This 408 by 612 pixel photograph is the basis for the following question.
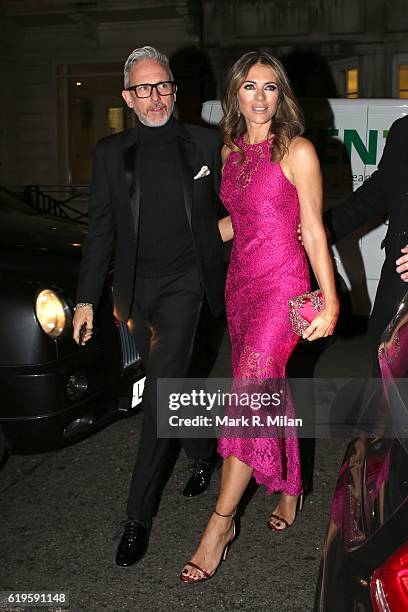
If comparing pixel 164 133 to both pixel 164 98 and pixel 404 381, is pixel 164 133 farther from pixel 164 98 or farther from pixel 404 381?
pixel 404 381

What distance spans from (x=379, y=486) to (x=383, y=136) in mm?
5092

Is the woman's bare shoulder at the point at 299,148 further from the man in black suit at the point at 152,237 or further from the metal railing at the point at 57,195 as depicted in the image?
the metal railing at the point at 57,195

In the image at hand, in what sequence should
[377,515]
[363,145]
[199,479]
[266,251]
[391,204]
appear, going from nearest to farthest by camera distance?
[377,515] < [266,251] < [391,204] < [199,479] < [363,145]

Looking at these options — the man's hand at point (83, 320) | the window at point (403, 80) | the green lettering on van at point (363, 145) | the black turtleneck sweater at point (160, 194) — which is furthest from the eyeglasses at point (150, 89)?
the window at point (403, 80)

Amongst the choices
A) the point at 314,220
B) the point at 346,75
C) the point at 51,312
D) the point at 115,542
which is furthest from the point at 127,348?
the point at 346,75

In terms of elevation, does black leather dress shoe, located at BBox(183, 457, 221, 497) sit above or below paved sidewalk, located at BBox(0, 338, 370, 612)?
above

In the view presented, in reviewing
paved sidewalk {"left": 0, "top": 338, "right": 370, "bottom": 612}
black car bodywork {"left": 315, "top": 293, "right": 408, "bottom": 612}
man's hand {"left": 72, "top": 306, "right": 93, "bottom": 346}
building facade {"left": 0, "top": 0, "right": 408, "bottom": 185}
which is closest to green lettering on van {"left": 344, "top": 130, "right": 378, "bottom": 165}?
paved sidewalk {"left": 0, "top": 338, "right": 370, "bottom": 612}

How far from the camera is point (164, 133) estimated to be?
3281 mm

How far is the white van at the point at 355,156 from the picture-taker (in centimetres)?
640

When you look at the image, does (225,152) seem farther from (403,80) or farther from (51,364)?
(403,80)

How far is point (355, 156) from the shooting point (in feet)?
21.4

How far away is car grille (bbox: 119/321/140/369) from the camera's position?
3.88m

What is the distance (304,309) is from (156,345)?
28.7 inches

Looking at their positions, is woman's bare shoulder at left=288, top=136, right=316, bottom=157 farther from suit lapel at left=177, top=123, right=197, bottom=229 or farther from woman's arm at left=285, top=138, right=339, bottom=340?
suit lapel at left=177, top=123, right=197, bottom=229
